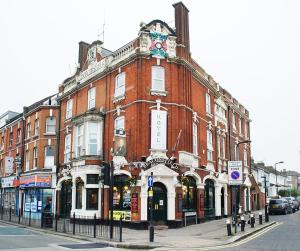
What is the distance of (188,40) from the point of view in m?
28.6

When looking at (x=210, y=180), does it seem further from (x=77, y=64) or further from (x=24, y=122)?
(x=24, y=122)

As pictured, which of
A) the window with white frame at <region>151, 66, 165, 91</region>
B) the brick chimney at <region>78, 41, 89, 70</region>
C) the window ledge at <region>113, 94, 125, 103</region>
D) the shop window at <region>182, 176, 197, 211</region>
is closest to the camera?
the shop window at <region>182, 176, 197, 211</region>

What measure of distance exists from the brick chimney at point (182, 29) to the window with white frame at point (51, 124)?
50.2 feet

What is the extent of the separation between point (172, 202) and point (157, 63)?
961 centimetres

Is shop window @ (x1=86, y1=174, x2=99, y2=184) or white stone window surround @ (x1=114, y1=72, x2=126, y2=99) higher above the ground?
white stone window surround @ (x1=114, y1=72, x2=126, y2=99)

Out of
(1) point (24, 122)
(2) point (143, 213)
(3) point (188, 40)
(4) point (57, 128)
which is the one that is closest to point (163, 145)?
(2) point (143, 213)

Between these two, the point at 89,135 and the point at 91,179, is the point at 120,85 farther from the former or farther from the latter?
the point at 91,179

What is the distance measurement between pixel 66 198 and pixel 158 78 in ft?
44.1

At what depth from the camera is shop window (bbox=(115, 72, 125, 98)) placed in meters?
27.6

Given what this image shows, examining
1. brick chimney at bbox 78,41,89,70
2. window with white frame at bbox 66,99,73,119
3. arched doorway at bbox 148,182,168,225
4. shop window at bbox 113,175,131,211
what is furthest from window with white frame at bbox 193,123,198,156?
brick chimney at bbox 78,41,89,70

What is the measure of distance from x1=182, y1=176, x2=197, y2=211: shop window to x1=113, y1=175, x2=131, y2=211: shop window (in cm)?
387

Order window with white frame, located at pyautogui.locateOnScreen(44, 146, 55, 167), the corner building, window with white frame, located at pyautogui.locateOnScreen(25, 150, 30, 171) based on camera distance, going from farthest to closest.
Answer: window with white frame, located at pyautogui.locateOnScreen(25, 150, 30, 171) → window with white frame, located at pyautogui.locateOnScreen(44, 146, 55, 167) → the corner building

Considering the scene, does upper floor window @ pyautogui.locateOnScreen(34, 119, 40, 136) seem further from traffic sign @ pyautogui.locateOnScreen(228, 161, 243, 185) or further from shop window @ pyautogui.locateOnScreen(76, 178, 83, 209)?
traffic sign @ pyautogui.locateOnScreen(228, 161, 243, 185)

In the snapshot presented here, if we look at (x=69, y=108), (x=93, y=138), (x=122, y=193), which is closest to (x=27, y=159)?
(x=69, y=108)
